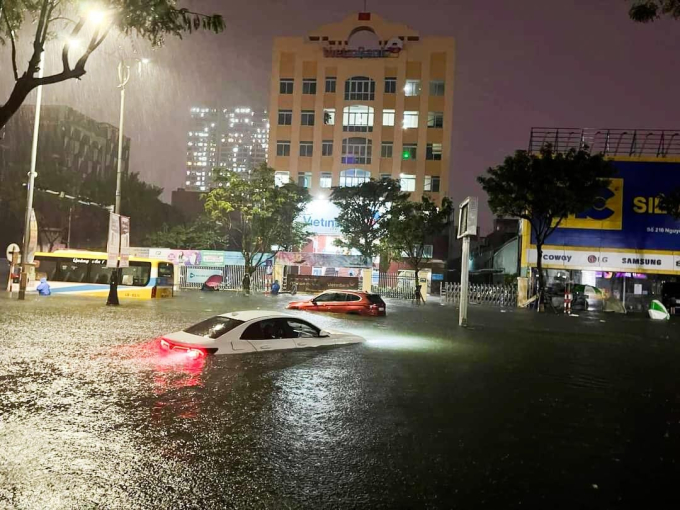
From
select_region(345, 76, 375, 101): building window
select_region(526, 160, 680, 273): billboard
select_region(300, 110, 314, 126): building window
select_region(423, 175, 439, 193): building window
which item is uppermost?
select_region(345, 76, 375, 101): building window

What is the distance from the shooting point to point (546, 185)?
31656 millimetres

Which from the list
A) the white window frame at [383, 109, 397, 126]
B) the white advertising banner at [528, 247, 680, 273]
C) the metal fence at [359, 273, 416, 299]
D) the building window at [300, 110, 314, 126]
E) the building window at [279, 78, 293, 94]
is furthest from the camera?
the building window at [279, 78, 293, 94]

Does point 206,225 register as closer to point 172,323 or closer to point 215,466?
point 172,323

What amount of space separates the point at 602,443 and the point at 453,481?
2390 millimetres

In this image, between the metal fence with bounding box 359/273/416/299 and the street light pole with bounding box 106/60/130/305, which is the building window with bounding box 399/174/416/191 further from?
the street light pole with bounding box 106/60/130/305

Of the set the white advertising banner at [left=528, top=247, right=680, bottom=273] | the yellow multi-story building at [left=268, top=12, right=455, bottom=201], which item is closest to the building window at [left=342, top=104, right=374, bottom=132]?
the yellow multi-story building at [left=268, top=12, right=455, bottom=201]

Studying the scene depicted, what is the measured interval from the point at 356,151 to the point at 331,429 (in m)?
56.9

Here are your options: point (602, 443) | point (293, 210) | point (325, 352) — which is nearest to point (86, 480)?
point (602, 443)

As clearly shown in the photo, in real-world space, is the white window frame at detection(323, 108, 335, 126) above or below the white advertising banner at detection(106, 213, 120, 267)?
above

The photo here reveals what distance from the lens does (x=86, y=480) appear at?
4.54 metres

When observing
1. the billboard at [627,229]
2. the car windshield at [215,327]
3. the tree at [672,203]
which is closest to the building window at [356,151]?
the billboard at [627,229]

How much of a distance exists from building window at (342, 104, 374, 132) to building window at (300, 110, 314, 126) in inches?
148

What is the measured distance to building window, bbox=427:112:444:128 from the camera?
61219 millimetres

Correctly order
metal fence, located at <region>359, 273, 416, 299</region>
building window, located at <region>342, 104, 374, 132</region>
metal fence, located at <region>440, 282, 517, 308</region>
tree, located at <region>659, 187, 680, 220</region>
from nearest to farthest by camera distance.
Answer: tree, located at <region>659, 187, 680, 220</region> → metal fence, located at <region>440, 282, 517, 308</region> → metal fence, located at <region>359, 273, 416, 299</region> → building window, located at <region>342, 104, 374, 132</region>
